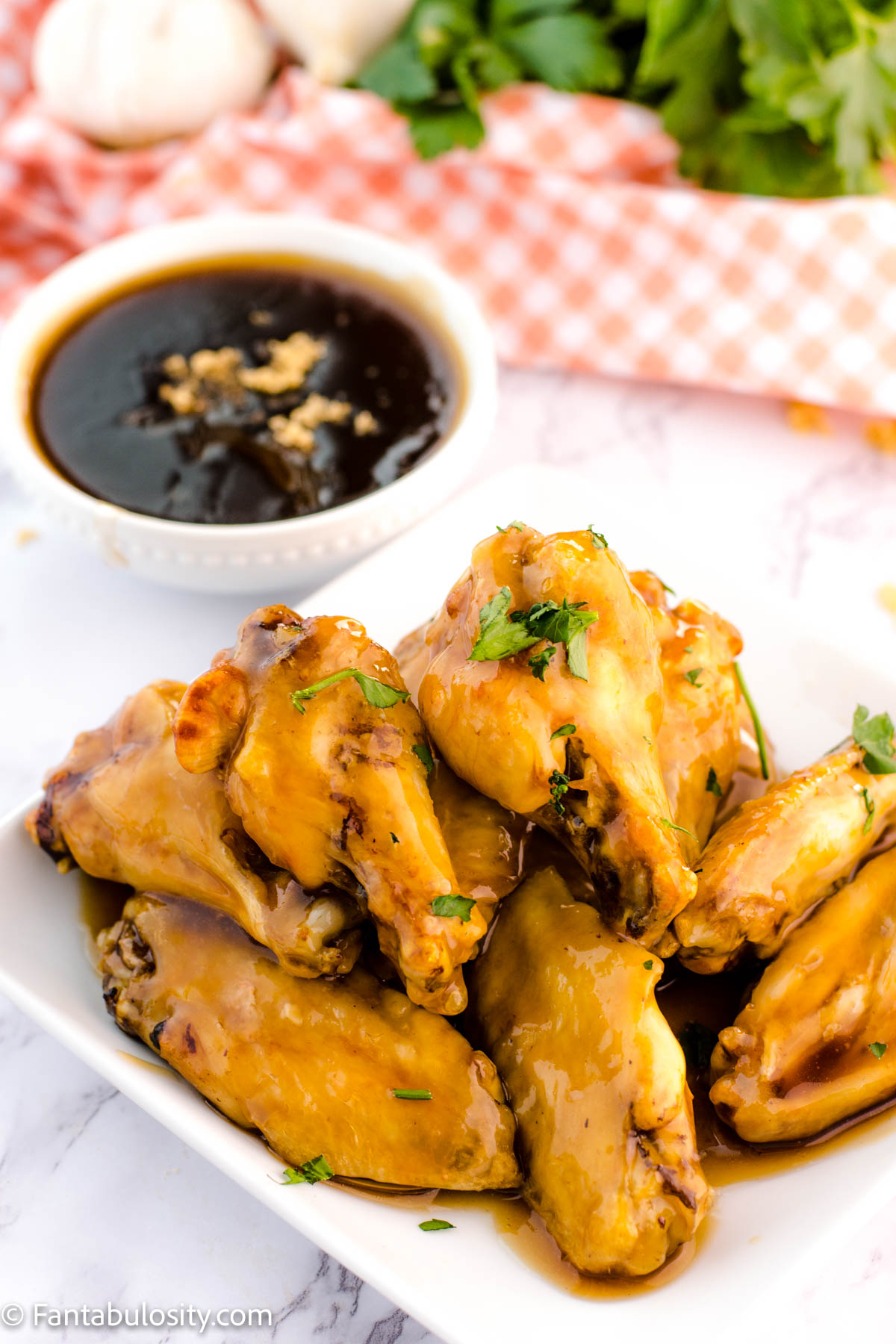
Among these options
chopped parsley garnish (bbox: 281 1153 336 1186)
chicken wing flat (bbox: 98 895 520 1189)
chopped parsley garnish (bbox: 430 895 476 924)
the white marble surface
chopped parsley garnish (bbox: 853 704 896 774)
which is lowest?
the white marble surface

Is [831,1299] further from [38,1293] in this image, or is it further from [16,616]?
[16,616]

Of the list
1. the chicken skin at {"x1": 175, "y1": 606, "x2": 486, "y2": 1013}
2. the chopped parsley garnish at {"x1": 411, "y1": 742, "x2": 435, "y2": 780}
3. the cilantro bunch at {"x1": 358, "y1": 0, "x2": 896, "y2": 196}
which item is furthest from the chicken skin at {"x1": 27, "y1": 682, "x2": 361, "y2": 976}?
the cilantro bunch at {"x1": 358, "y1": 0, "x2": 896, "y2": 196}

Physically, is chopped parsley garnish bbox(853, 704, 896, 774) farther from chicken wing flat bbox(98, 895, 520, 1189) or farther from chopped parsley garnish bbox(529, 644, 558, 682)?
chicken wing flat bbox(98, 895, 520, 1189)

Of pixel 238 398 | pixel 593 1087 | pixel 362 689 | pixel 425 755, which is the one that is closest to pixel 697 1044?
pixel 593 1087

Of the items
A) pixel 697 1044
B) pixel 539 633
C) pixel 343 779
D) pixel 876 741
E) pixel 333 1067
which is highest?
pixel 539 633

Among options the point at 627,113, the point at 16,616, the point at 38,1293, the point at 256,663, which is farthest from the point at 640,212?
the point at 38,1293

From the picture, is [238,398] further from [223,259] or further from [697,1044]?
[697,1044]
